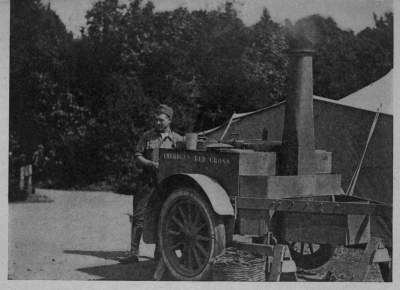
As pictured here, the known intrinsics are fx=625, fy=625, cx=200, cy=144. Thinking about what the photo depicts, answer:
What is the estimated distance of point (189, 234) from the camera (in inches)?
211

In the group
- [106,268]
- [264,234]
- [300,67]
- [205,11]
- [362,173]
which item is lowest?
[106,268]

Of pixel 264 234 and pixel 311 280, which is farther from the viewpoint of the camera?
pixel 311 280

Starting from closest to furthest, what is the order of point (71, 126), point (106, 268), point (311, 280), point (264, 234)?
point (264, 234) < point (311, 280) < point (106, 268) < point (71, 126)

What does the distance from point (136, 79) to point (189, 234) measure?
6.44 meters

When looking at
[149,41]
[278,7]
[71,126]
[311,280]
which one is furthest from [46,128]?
[311,280]

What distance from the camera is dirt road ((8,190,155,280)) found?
6.09 meters

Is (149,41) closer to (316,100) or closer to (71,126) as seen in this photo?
(71,126)

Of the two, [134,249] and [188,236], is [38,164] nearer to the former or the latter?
[134,249]

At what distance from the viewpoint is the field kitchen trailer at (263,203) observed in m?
4.97

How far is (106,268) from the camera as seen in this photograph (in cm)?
633

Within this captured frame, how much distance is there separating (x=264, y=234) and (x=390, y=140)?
1784mm

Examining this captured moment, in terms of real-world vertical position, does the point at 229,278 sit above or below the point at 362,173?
below

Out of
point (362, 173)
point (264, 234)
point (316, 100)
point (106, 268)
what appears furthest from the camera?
point (316, 100)

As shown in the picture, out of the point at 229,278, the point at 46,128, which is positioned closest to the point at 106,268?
the point at 229,278
